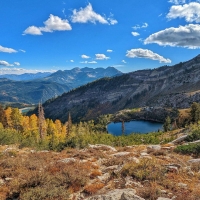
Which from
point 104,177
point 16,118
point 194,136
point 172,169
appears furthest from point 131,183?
point 16,118

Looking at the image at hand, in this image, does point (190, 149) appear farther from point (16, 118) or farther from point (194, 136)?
point (16, 118)

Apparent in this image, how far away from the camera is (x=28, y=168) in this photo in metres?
16.0

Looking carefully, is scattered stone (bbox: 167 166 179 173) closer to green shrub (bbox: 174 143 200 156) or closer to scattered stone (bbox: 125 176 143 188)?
scattered stone (bbox: 125 176 143 188)

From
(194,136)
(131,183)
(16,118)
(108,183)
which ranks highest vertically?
(16,118)

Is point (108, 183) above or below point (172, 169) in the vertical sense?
below

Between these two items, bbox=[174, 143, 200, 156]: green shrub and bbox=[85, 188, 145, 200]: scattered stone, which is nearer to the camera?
bbox=[85, 188, 145, 200]: scattered stone

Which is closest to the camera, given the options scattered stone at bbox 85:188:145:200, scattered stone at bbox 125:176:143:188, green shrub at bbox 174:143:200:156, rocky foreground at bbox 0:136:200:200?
scattered stone at bbox 85:188:145:200

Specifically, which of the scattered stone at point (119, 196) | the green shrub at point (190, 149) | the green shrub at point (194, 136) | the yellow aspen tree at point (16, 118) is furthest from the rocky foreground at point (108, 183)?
the yellow aspen tree at point (16, 118)

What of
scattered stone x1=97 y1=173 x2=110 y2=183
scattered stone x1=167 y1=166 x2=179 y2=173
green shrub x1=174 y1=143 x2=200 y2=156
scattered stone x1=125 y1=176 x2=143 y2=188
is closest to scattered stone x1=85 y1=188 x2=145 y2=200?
scattered stone x1=125 y1=176 x2=143 y2=188

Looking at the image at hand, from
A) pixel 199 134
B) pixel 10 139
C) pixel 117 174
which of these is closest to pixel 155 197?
pixel 117 174

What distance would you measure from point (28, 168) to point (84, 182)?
5868 millimetres

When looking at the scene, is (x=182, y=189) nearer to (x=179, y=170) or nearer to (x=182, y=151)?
(x=179, y=170)

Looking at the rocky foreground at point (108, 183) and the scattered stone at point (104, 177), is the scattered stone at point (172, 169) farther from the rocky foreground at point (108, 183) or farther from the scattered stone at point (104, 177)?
the scattered stone at point (104, 177)

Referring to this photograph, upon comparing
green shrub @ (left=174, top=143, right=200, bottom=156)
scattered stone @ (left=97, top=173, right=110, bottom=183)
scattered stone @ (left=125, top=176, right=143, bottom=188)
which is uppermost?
green shrub @ (left=174, top=143, right=200, bottom=156)
